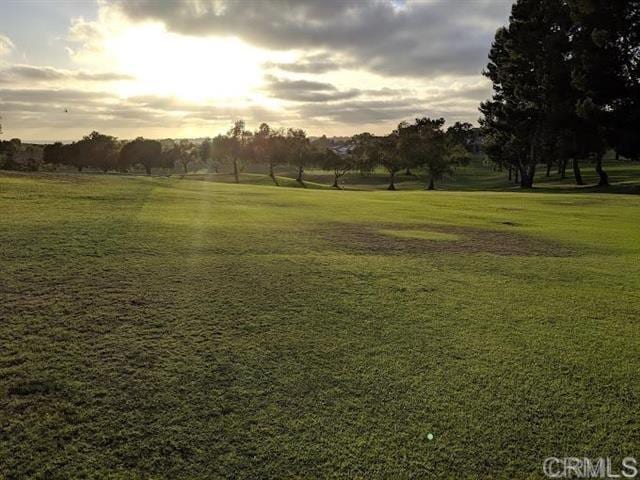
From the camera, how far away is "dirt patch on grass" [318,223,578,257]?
563 inches

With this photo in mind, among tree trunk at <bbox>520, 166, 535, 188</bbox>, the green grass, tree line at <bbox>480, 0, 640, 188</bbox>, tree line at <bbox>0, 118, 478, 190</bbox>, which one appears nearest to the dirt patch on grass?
the green grass

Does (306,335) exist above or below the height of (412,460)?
above

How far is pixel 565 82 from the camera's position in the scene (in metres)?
51.0

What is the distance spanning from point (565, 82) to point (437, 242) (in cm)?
4564

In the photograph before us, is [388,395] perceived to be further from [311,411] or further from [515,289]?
[515,289]

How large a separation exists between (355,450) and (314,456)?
453 millimetres

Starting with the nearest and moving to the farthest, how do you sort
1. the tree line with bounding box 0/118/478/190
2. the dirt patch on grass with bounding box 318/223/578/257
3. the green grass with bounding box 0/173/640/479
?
A: the green grass with bounding box 0/173/640/479 → the dirt patch on grass with bounding box 318/223/578/257 → the tree line with bounding box 0/118/478/190

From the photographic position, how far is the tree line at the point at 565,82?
4225 cm

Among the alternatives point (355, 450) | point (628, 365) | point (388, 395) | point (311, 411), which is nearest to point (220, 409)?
point (311, 411)

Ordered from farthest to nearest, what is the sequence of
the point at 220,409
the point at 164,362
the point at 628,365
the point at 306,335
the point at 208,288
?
the point at 208,288
the point at 306,335
the point at 628,365
the point at 164,362
the point at 220,409

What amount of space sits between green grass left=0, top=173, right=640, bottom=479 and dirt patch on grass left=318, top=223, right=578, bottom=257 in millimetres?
1006

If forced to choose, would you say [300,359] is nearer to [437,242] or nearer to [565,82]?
[437,242]

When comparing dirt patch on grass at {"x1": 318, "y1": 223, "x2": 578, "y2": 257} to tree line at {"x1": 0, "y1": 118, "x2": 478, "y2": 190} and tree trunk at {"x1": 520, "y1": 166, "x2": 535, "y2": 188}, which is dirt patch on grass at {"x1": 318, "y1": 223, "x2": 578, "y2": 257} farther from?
tree line at {"x1": 0, "y1": 118, "x2": 478, "y2": 190}

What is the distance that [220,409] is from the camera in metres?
5.50
